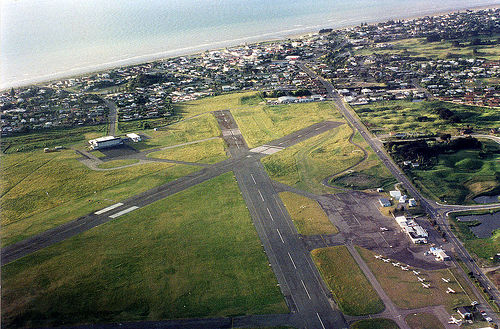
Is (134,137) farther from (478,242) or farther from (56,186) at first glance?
(478,242)

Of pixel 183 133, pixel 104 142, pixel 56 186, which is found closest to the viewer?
pixel 56 186

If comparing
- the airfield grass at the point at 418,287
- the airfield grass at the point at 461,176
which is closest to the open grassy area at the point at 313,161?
the airfield grass at the point at 461,176

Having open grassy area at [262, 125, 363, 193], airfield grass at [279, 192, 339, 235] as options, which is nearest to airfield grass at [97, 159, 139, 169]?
open grassy area at [262, 125, 363, 193]

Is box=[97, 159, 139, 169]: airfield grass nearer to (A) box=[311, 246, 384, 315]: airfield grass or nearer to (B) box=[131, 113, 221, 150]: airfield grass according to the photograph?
(B) box=[131, 113, 221, 150]: airfield grass

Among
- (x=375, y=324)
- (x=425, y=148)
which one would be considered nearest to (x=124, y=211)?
(x=375, y=324)

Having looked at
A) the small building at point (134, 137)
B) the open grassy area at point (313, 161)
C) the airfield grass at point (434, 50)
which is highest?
the airfield grass at point (434, 50)

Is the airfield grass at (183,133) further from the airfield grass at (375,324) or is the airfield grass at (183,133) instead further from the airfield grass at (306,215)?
the airfield grass at (375,324)
